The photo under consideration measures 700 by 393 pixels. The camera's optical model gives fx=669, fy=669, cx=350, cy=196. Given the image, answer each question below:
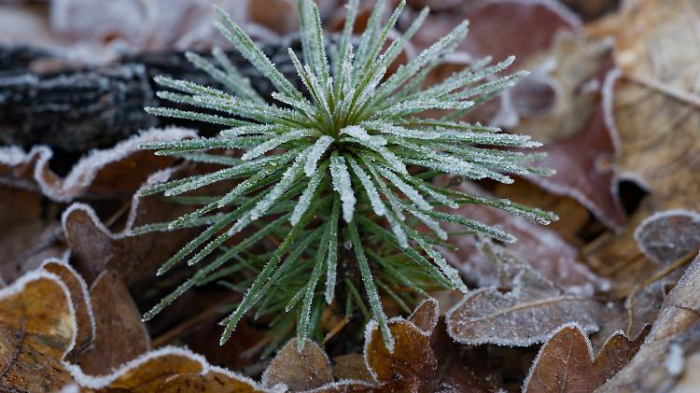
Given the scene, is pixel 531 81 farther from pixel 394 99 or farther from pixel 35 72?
pixel 35 72

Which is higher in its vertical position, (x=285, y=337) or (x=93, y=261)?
(x=93, y=261)

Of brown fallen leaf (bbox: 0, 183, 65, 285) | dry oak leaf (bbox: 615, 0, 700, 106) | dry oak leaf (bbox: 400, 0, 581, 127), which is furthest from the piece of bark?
dry oak leaf (bbox: 615, 0, 700, 106)

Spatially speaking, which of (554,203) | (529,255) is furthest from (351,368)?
(554,203)

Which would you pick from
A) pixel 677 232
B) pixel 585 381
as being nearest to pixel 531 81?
pixel 677 232

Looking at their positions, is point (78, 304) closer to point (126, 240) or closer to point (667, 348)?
point (126, 240)

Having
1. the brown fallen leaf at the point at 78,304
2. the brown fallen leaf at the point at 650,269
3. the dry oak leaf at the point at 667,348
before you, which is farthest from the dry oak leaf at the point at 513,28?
the brown fallen leaf at the point at 78,304
